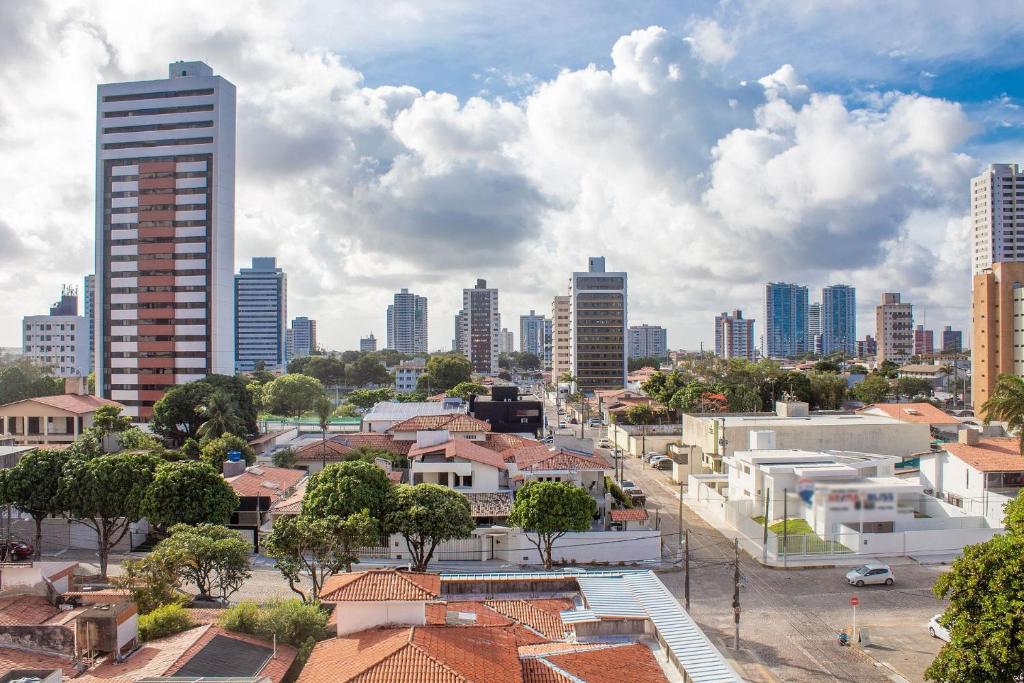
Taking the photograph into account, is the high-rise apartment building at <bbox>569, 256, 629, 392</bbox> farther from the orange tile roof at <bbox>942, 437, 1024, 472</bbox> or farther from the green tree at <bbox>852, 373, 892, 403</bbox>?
the orange tile roof at <bbox>942, 437, 1024, 472</bbox>

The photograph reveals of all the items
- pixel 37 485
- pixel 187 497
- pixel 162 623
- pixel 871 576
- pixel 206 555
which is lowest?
pixel 871 576

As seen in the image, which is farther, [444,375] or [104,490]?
[444,375]

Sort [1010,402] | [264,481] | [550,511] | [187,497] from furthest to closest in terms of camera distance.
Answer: [1010,402] < [264,481] < [550,511] < [187,497]

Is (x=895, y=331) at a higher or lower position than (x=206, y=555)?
higher

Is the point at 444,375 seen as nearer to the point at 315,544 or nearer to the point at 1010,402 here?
the point at 1010,402

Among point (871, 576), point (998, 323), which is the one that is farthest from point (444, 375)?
point (871, 576)

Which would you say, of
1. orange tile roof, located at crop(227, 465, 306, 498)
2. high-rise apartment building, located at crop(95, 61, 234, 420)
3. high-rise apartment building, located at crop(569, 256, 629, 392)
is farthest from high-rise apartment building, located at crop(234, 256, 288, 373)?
orange tile roof, located at crop(227, 465, 306, 498)
